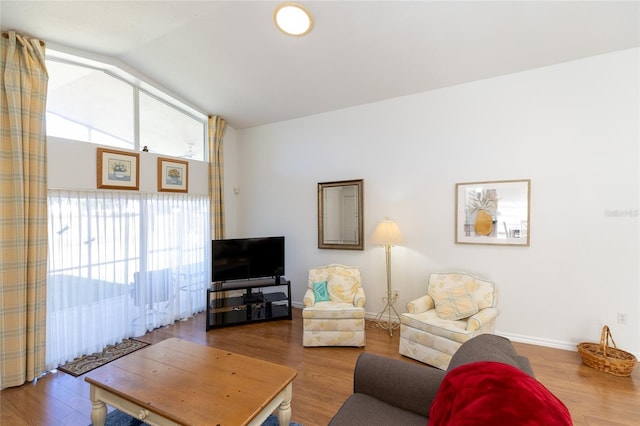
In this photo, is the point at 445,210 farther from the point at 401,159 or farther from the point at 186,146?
the point at 186,146

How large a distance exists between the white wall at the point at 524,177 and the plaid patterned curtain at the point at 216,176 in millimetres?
1405

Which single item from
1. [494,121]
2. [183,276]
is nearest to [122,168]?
[183,276]

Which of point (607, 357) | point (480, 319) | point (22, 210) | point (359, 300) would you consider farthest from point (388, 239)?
point (22, 210)

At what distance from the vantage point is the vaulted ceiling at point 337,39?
2.33 meters

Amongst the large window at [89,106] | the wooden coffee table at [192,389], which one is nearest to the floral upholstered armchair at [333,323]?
the wooden coffee table at [192,389]

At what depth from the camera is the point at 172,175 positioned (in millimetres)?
3682

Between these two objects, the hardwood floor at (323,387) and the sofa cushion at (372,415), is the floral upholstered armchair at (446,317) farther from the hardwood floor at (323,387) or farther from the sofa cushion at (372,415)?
the sofa cushion at (372,415)

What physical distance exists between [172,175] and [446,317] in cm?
371

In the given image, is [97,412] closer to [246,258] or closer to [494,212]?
[246,258]

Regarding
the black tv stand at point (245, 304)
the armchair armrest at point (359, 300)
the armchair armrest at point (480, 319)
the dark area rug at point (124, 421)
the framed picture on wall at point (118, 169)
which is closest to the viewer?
the dark area rug at point (124, 421)

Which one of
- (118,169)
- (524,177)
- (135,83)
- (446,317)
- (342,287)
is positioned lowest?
(446,317)

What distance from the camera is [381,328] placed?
3.55 meters

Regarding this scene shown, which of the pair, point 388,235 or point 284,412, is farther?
point 388,235

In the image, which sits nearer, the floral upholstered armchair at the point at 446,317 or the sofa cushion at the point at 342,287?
the floral upholstered armchair at the point at 446,317
